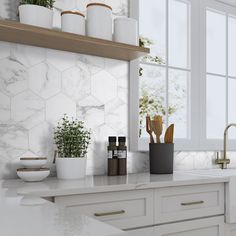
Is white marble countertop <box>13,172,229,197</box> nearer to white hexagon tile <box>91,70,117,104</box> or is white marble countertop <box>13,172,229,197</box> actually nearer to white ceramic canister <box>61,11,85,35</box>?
white hexagon tile <box>91,70,117,104</box>

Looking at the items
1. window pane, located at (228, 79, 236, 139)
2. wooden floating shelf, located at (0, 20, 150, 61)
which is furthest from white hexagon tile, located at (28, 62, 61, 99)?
window pane, located at (228, 79, 236, 139)

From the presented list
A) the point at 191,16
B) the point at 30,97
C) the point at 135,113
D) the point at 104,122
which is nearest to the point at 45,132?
the point at 30,97

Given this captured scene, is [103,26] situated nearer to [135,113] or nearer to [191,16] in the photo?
[135,113]

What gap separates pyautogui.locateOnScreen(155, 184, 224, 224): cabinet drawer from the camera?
176cm

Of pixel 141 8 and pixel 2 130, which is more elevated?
pixel 141 8

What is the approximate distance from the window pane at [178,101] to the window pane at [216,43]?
343mm

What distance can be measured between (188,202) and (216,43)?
69.2 inches

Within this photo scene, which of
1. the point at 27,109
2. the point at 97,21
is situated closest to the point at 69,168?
the point at 27,109

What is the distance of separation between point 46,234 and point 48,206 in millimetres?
328

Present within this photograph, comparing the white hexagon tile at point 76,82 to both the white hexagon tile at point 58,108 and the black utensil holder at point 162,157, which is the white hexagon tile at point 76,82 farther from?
the black utensil holder at point 162,157

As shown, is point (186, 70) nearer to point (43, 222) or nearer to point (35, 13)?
point (35, 13)

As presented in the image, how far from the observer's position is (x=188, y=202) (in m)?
1.87

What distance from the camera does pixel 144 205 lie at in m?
1.70

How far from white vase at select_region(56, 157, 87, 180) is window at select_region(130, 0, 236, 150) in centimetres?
68
